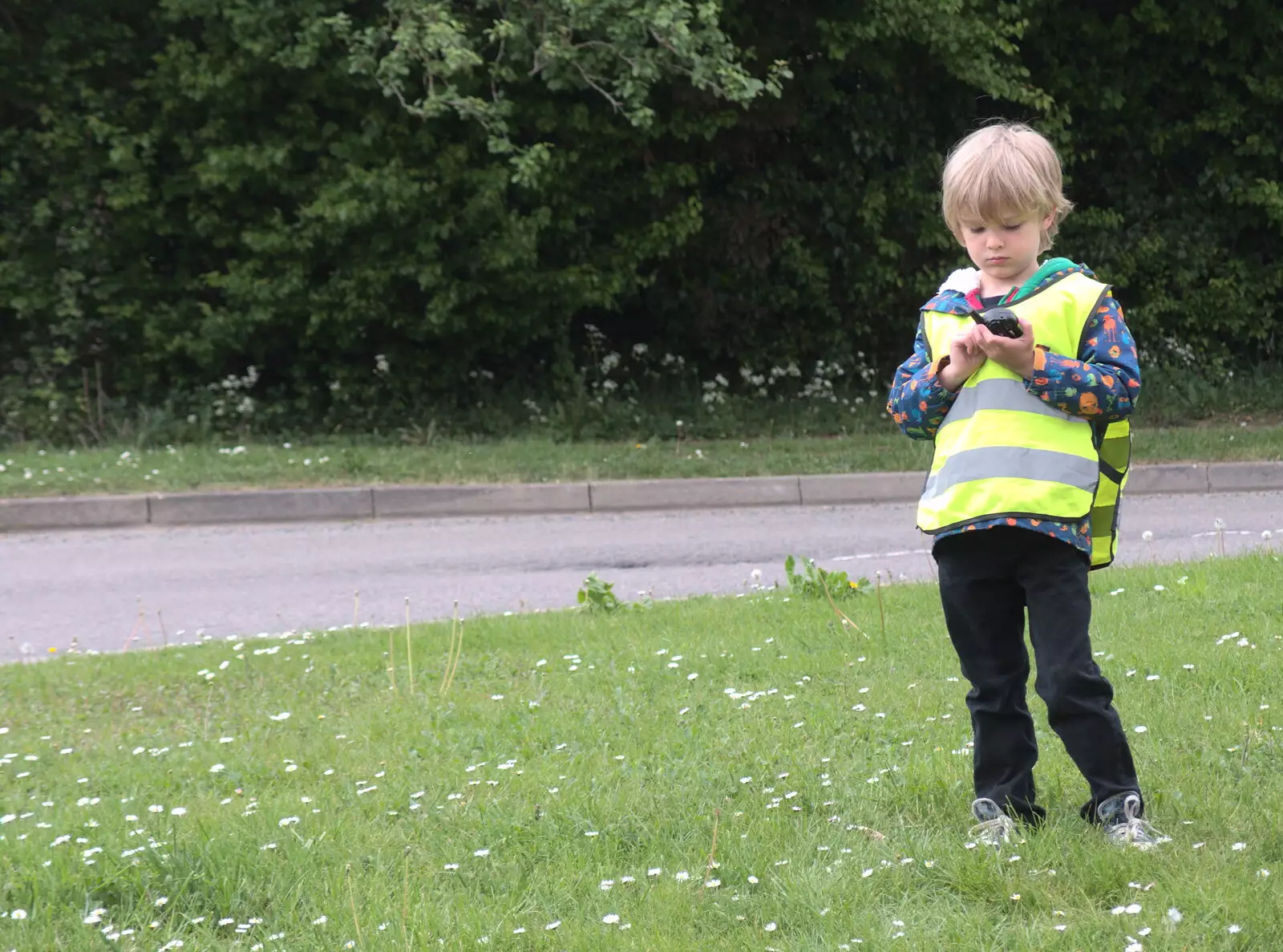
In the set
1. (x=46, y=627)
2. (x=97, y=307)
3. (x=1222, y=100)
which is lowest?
(x=46, y=627)

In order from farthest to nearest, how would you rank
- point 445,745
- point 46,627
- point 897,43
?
1. point 897,43
2. point 46,627
3. point 445,745

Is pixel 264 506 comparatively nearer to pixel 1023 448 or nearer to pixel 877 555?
pixel 877 555

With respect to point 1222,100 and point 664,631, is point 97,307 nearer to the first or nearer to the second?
point 664,631

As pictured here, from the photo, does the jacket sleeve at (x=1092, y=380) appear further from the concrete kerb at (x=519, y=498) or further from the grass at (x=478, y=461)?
the grass at (x=478, y=461)

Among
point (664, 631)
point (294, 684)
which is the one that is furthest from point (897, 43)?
point (294, 684)

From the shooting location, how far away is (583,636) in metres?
5.41

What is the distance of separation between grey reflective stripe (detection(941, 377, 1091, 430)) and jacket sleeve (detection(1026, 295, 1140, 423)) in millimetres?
30

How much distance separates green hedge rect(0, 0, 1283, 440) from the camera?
41.9ft

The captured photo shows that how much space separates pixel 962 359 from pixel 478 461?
876cm

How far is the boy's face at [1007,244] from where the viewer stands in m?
2.95

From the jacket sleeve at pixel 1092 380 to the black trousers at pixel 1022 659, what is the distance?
0.93 feet

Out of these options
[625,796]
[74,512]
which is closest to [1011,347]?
[625,796]

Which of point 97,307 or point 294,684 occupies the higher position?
point 97,307

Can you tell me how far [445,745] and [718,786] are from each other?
2.95ft
